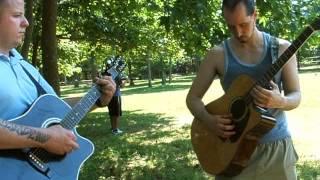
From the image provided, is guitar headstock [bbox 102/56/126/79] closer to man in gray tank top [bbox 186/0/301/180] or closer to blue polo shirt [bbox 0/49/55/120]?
blue polo shirt [bbox 0/49/55/120]

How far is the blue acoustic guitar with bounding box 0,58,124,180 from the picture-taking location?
8.91ft

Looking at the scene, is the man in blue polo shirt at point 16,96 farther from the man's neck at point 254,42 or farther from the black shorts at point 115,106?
the black shorts at point 115,106

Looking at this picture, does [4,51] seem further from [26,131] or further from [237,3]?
[237,3]

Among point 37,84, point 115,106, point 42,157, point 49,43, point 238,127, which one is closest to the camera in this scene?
point 42,157

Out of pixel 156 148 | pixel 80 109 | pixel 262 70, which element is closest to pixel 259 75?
pixel 262 70

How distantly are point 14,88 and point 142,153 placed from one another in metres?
6.66

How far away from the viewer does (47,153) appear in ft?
9.29

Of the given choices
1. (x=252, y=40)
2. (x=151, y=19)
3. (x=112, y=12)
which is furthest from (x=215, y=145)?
(x=151, y=19)

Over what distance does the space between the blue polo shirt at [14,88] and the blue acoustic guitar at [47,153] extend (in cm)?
4

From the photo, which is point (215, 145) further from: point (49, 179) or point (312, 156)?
point (312, 156)

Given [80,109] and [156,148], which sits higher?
[80,109]

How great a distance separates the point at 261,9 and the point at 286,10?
0.73m

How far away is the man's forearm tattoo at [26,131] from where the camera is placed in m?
2.65

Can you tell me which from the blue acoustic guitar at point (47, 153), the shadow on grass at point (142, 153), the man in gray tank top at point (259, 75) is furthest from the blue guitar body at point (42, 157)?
the shadow on grass at point (142, 153)
